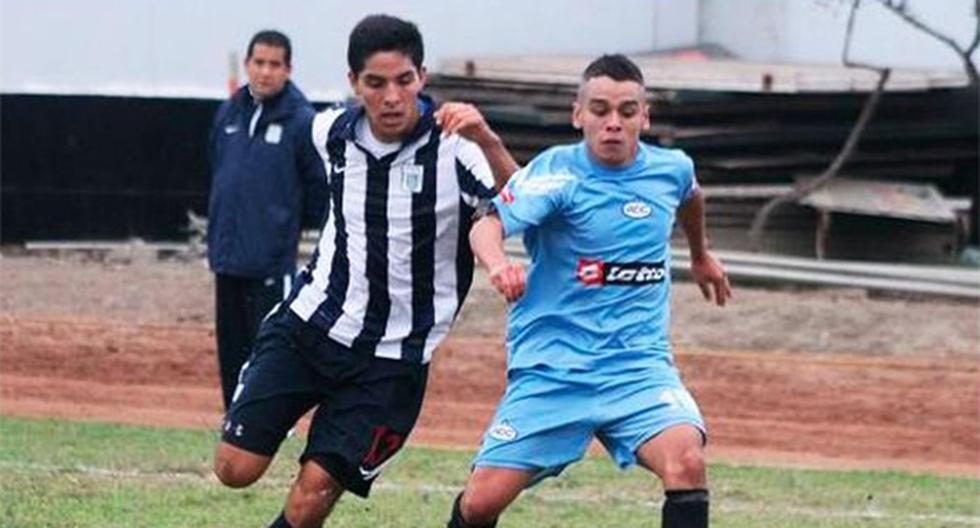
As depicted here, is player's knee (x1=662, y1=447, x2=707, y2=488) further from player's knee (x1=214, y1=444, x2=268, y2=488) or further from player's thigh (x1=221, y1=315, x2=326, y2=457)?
player's knee (x1=214, y1=444, x2=268, y2=488)

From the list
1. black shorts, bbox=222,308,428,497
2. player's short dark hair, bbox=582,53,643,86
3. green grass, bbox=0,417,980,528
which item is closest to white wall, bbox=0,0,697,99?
green grass, bbox=0,417,980,528

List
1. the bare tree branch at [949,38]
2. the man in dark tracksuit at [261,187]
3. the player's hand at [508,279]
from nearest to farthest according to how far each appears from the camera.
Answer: the player's hand at [508,279], the man in dark tracksuit at [261,187], the bare tree branch at [949,38]

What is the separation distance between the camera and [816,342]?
1923cm

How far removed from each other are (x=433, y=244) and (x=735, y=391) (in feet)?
30.3

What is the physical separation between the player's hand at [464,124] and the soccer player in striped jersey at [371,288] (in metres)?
0.01

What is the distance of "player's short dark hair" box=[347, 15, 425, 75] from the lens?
27.5 ft

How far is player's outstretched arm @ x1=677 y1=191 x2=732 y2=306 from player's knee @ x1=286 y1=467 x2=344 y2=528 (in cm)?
142

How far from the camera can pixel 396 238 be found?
27.9 feet

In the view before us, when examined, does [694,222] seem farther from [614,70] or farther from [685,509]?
[685,509]

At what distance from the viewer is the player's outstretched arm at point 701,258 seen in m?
8.73

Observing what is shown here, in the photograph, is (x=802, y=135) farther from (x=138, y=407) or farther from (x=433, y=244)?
(x=433, y=244)

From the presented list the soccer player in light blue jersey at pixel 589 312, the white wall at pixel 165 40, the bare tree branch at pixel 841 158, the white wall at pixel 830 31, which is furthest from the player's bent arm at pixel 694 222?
the white wall at pixel 830 31

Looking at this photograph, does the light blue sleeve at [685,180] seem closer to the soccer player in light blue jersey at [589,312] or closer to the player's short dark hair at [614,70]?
the soccer player in light blue jersey at [589,312]

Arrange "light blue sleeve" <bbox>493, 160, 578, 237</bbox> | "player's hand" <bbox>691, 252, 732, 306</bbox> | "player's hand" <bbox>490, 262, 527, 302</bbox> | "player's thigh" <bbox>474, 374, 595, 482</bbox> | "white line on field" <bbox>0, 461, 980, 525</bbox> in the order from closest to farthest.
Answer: "player's hand" <bbox>490, 262, 527, 302</bbox> → "light blue sleeve" <bbox>493, 160, 578, 237</bbox> → "player's thigh" <bbox>474, 374, 595, 482</bbox> → "player's hand" <bbox>691, 252, 732, 306</bbox> → "white line on field" <bbox>0, 461, 980, 525</bbox>
